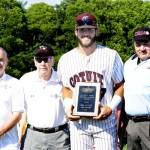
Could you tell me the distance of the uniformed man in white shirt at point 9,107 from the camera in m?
8.00

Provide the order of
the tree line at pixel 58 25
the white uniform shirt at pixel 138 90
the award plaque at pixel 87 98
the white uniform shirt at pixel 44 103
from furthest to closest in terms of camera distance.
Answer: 1. the tree line at pixel 58 25
2. the white uniform shirt at pixel 44 103
3. the award plaque at pixel 87 98
4. the white uniform shirt at pixel 138 90

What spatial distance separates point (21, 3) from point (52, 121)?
52017 millimetres

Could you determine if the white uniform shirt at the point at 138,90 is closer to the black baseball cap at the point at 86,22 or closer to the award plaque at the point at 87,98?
the award plaque at the point at 87,98

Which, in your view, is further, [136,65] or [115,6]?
[115,6]

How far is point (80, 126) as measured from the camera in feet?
26.7

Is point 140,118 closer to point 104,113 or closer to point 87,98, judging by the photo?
point 104,113

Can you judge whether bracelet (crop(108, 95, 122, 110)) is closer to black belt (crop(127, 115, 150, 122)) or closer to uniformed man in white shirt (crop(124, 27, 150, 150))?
uniformed man in white shirt (crop(124, 27, 150, 150))

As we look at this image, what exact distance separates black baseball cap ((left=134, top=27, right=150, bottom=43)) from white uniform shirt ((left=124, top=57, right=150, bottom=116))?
305mm

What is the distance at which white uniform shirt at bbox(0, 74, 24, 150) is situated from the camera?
8.02 meters

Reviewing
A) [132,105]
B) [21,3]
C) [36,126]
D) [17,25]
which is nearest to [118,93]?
[132,105]

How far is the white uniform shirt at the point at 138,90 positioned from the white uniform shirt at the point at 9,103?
1.50 m

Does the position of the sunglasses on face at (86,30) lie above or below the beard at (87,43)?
above

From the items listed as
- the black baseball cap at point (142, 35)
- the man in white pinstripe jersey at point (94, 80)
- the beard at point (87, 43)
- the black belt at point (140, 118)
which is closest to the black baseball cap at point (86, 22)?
the man in white pinstripe jersey at point (94, 80)

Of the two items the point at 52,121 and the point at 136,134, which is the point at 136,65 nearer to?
the point at 136,134
